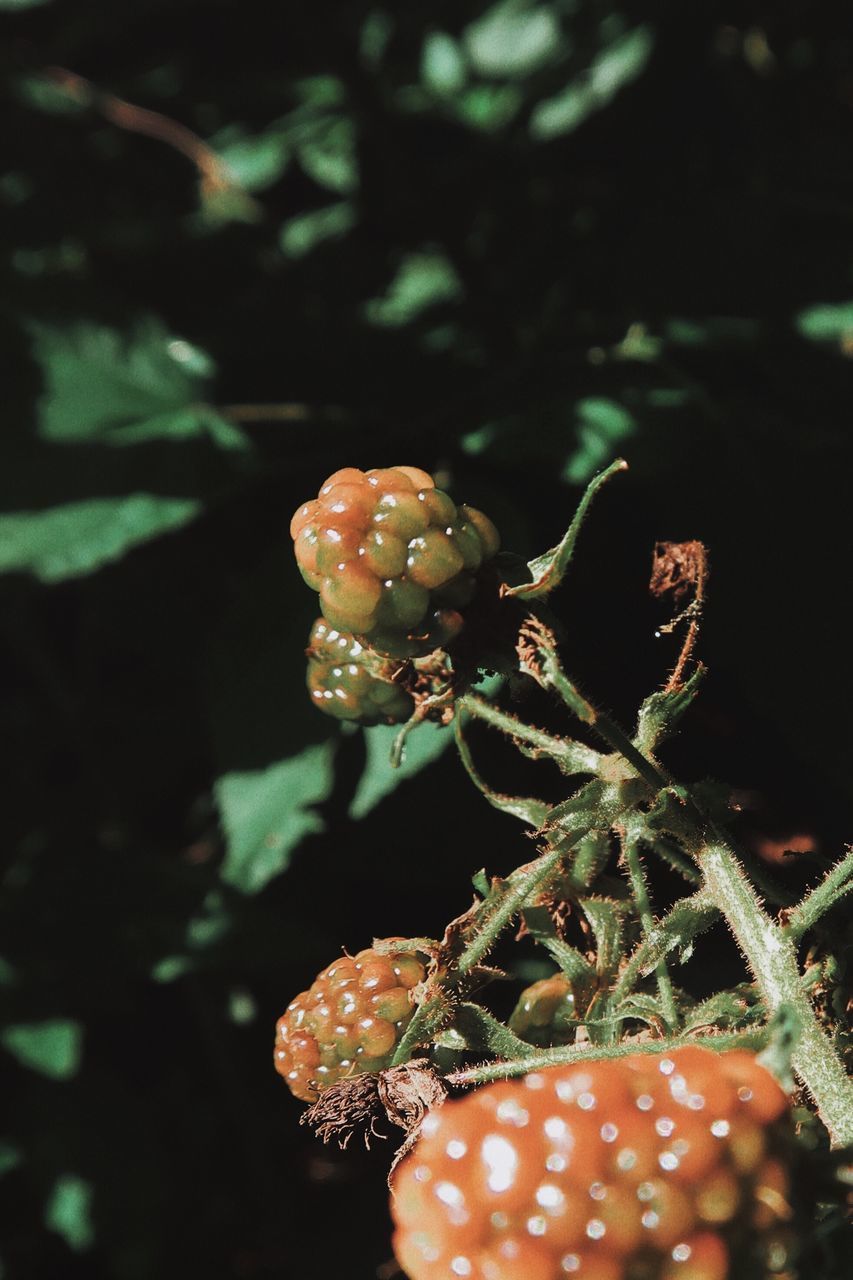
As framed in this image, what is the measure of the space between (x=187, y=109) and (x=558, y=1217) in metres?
2.16

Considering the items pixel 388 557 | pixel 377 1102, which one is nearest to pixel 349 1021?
pixel 377 1102

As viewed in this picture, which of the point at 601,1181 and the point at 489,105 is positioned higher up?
the point at 489,105

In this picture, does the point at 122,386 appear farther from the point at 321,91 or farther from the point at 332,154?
the point at 321,91

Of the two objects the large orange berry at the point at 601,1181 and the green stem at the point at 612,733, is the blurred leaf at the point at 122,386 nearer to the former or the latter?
the green stem at the point at 612,733

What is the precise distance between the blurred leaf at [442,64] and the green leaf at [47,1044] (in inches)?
61.1

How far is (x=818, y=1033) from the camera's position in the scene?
60cm

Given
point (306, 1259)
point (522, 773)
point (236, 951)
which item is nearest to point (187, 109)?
point (236, 951)

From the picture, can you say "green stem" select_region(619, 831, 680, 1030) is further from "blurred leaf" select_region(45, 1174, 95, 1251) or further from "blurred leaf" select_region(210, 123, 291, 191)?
"blurred leaf" select_region(210, 123, 291, 191)

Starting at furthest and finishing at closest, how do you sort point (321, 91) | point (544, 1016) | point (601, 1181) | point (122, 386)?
point (321, 91) → point (122, 386) → point (544, 1016) → point (601, 1181)

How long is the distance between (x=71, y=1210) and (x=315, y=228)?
1566 millimetres

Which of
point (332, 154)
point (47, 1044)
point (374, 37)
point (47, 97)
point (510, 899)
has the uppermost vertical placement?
point (47, 97)

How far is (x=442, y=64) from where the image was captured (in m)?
2.04

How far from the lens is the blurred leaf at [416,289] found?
1.72 meters

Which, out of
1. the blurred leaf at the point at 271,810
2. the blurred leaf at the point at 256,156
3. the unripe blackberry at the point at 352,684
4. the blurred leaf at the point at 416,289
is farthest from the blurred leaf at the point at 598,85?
the unripe blackberry at the point at 352,684
